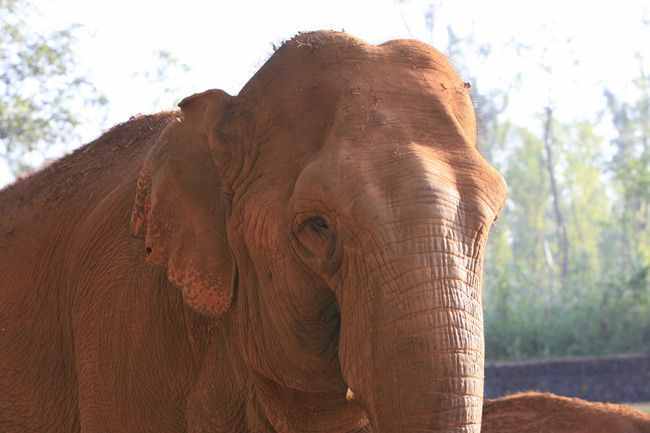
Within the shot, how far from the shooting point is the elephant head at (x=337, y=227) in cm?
343

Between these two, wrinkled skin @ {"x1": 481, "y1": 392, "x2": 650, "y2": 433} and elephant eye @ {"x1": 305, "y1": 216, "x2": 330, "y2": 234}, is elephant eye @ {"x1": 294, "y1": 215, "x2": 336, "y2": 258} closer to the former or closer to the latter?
elephant eye @ {"x1": 305, "y1": 216, "x2": 330, "y2": 234}

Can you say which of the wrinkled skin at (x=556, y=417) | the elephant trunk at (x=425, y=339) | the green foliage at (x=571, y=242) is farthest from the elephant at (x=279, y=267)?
the green foliage at (x=571, y=242)

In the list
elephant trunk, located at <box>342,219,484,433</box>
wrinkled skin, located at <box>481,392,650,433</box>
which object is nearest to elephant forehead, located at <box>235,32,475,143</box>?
elephant trunk, located at <box>342,219,484,433</box>

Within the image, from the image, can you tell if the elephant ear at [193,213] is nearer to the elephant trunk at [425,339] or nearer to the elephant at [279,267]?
the elephant at [279,267]

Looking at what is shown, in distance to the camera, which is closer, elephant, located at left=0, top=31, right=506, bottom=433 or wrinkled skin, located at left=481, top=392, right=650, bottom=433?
elephant, located at left=0, top=31, right=506, bottom=433

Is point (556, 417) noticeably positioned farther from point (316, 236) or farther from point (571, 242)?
point (571, 242)

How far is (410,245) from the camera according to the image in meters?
3.50

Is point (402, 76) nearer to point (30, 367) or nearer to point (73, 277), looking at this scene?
point (73, 277)

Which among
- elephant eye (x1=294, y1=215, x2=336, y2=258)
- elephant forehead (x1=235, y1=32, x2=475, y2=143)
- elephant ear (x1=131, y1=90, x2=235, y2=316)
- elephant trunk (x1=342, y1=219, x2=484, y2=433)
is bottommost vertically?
elephant trunk (x1=342, y1=219, x2=484, y2=433)

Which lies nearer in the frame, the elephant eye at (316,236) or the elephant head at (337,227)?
the elephant head at (337,227)

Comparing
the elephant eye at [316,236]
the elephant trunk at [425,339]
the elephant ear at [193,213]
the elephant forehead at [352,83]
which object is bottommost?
the elephant trunk at [425,339]

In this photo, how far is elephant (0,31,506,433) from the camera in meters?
3.48

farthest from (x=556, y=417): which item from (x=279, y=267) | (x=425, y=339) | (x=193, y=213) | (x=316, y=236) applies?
(x=425, y=339)

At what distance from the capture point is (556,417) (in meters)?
9.02
